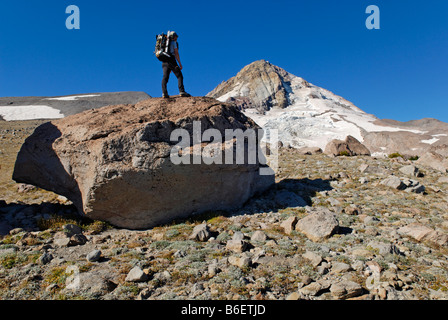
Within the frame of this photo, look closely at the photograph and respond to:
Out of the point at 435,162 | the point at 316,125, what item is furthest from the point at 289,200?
the point at 316,125

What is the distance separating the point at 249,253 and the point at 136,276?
2424 millimetres

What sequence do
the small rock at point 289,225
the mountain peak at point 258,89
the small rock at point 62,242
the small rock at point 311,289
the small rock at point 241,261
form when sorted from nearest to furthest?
the small rock at point 311,289 < the small rock at point 241,261 < the small rock at point 62,242 < the small rock at point 289,225 < the mountain peak at point 258,89

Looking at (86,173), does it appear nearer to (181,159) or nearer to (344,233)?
(181,159)

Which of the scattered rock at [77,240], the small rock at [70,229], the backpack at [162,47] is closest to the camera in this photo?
the scattered rock at [77,240]

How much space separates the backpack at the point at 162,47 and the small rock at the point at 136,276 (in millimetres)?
6899

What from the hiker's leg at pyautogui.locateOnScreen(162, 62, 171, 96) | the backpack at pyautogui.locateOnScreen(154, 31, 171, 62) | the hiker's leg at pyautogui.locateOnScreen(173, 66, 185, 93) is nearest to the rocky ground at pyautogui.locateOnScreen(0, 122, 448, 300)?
the hiker's leg at pyautogui.locateOnScreen(162, 62, 171, 96)

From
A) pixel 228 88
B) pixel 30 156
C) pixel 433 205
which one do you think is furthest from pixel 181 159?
pixel 228 88

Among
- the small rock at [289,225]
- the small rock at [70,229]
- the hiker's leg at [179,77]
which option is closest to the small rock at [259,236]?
the small rock at [289,225]

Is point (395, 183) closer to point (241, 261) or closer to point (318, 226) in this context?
point (318, 226)

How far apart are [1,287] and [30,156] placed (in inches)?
223

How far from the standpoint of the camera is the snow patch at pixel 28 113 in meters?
45.4

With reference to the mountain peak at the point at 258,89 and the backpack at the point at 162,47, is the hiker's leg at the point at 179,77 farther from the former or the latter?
the mountain peak at the point at 258,89

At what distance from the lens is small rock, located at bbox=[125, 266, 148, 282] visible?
4445mm

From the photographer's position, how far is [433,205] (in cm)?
873
